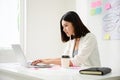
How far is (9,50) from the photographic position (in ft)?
10.9

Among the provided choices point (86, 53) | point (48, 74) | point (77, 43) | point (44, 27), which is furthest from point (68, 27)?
point (44, 27)

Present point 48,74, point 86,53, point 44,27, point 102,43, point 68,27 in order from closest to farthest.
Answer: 1. point 48,74
2. point 86,53
3. point 68,27
4. point 102,43
5. point 44,27

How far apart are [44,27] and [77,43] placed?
136 cm

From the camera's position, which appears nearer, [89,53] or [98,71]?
[98,71]

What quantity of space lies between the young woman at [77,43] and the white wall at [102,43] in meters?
0.66

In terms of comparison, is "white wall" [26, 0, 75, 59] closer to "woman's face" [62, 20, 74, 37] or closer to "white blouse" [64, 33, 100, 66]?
"woman's face" [62, 20, 74, 37]

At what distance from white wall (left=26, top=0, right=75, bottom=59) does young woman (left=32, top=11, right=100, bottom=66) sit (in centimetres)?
106

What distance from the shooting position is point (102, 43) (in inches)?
120

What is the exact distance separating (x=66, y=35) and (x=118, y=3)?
800 millimetres

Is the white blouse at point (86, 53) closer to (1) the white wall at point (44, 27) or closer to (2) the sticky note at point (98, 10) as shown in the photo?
(2) the sticky note at point (98, 10)

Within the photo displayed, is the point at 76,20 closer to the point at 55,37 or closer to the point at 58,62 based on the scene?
the point at 58,62

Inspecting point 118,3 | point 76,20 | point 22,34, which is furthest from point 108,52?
point 22,34

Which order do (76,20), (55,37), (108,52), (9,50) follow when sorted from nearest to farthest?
(76,20) → (108,52) → (9,50) → (55,37)

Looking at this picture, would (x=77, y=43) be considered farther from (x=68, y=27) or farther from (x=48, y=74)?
(x=48, y=74)
